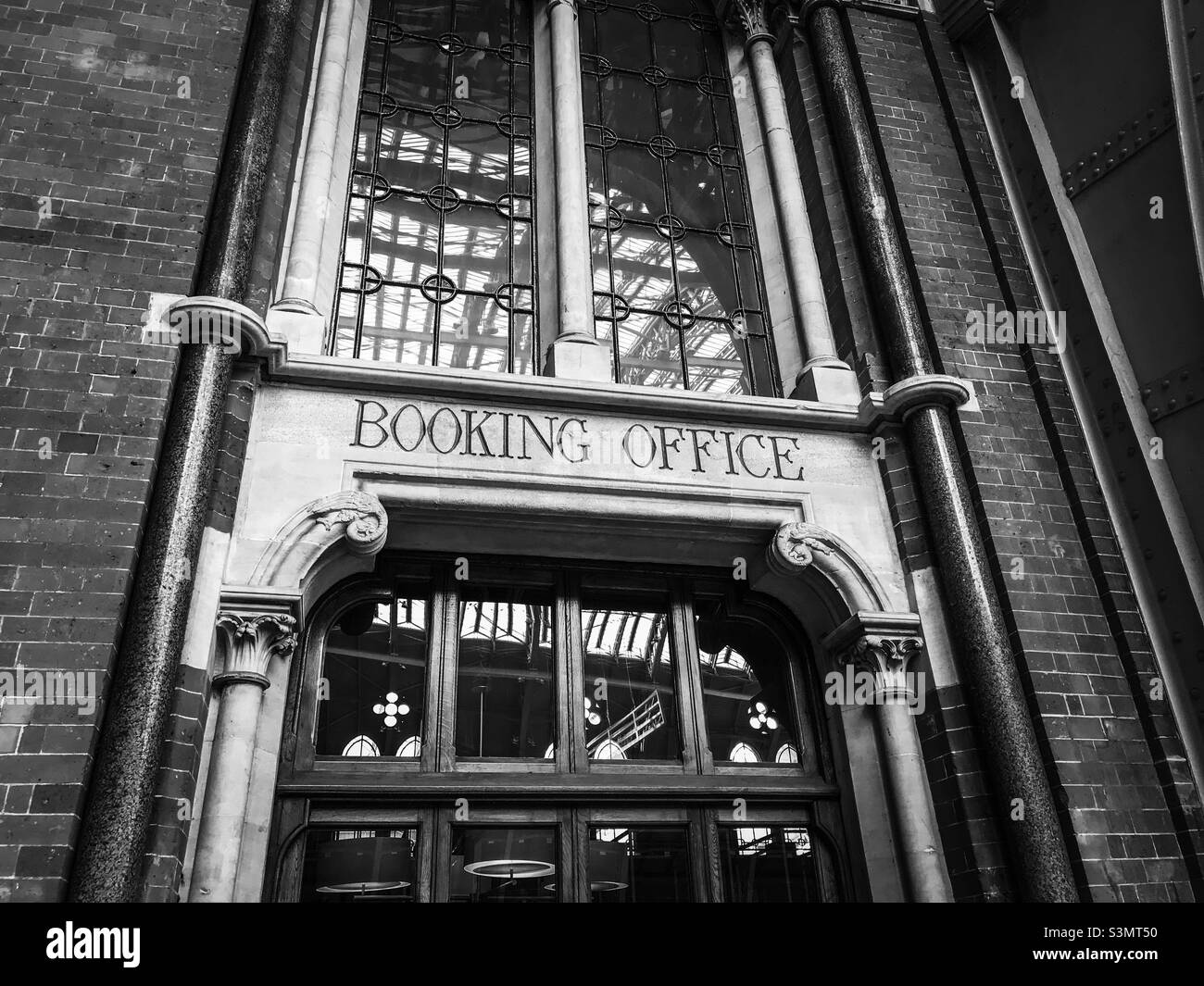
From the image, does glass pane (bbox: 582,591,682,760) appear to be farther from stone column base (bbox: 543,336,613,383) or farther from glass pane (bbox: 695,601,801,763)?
stone column base (bbox: 543,336,613,383)

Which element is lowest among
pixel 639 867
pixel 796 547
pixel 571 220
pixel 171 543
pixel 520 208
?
pixel 639 867

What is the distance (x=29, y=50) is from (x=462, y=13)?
3184 mm

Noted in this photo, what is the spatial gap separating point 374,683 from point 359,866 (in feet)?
2.90

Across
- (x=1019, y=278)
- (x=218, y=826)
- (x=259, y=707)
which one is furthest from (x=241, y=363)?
(x=1019, y=278)

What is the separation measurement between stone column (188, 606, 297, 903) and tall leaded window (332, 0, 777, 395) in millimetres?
2110

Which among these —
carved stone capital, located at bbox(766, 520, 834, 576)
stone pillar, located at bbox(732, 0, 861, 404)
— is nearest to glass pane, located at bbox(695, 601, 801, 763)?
carved stone capital, located at bbox(766, 520, 834, 576)

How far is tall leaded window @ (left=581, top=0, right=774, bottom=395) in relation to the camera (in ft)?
21.2

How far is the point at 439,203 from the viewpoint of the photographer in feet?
20.5

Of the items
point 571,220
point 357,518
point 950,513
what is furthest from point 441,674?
point 571,220

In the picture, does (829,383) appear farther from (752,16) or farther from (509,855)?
(752,16)

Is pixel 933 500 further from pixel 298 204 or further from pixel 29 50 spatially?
pixel 29 50

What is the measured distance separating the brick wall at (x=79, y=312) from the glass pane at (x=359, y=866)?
1.22m

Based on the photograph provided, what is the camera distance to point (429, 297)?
5.89m

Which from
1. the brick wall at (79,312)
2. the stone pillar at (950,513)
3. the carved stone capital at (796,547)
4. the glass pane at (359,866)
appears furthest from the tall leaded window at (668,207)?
the glass pane at (359,866)
